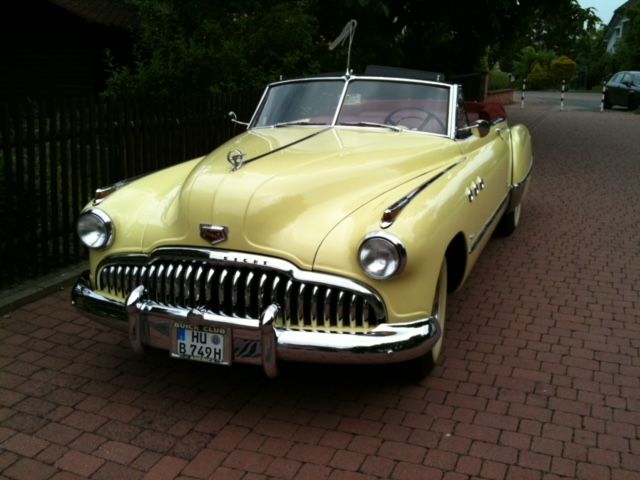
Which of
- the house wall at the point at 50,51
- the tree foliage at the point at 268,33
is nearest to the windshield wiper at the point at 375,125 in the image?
the tree foliage at the point at 268,33

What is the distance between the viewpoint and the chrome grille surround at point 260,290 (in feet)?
11.6

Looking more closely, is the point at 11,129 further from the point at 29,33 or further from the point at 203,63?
the point at 29,33

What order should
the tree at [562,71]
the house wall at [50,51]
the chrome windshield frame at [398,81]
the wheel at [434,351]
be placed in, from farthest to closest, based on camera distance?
the tree at [562,71]
the house wall at [50,51]
the chrome windshield frame at [398,81]
the wheel at [434,351]

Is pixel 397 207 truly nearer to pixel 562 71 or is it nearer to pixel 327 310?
pixel 327 310

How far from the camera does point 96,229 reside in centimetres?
421

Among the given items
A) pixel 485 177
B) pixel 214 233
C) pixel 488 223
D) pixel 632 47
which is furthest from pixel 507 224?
pixel 632 47

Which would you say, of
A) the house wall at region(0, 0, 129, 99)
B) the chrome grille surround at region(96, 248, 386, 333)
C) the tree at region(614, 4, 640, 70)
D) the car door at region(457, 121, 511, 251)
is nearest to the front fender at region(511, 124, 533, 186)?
the car door at region(457, 121, 511, 251)

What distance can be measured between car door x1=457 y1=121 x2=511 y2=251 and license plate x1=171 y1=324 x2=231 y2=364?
71.7 inches

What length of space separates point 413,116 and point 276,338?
2559 mm

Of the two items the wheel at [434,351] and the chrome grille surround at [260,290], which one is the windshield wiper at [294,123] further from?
the chrome grille surround at [260,290]

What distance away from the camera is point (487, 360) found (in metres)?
4.52

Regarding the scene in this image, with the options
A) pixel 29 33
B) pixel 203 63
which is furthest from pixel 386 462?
pixel 29 33

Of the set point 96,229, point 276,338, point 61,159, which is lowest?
point 276,338

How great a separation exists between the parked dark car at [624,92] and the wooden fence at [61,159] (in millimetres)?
20798
